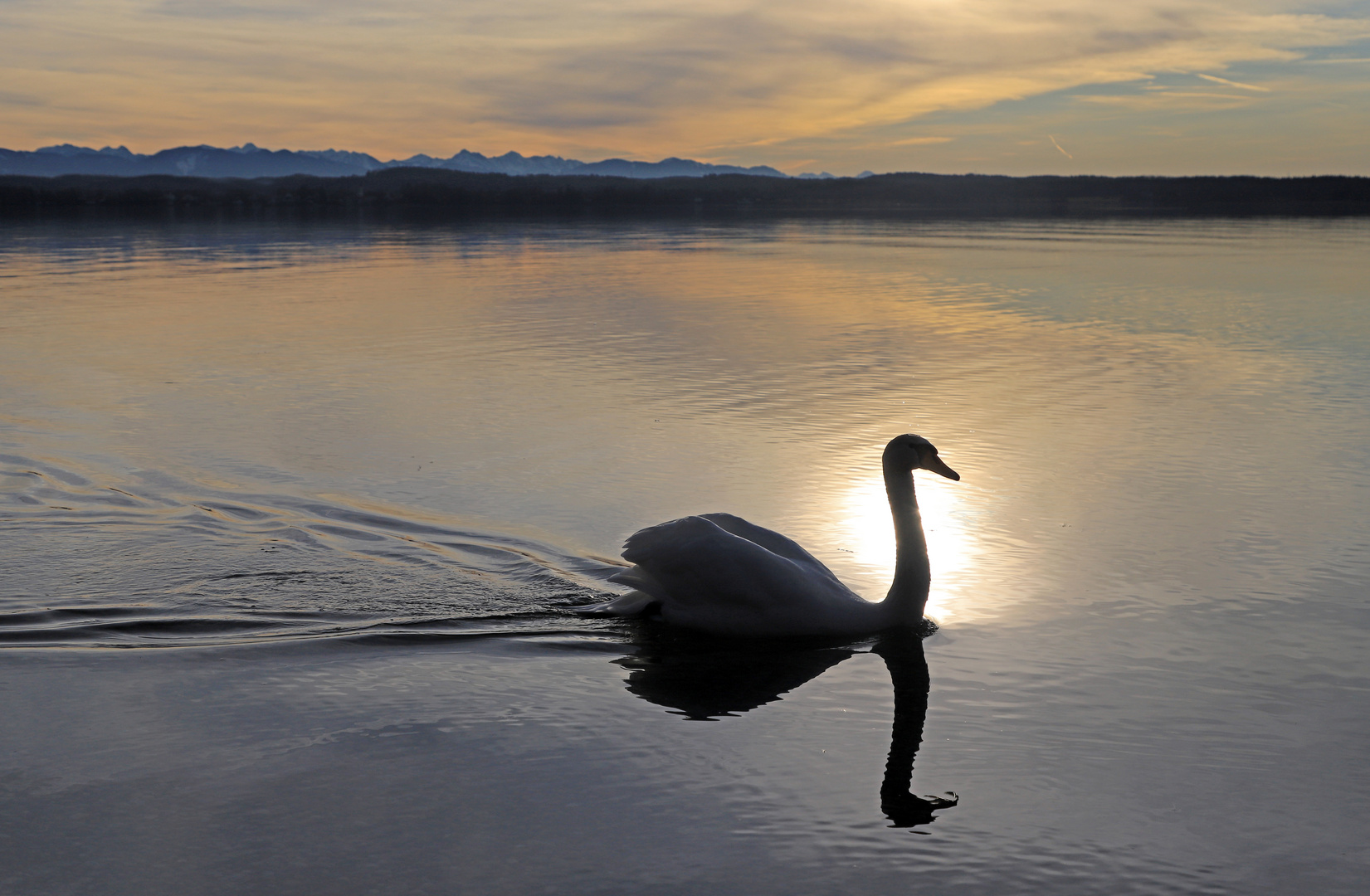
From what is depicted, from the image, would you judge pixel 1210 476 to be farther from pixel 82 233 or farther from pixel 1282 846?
pixel 82 233

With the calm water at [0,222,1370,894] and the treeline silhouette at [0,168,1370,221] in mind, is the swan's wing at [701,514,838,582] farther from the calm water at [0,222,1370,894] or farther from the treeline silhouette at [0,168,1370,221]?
the treeline silhouette at [0,168,1370,221]

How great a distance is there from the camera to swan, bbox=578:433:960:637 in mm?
7145

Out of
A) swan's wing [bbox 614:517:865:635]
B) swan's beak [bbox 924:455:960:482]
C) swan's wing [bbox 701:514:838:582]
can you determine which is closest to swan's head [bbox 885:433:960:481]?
swan's beak [bbox 924:455:960:482]

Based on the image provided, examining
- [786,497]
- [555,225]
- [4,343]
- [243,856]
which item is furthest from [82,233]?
[243,856]

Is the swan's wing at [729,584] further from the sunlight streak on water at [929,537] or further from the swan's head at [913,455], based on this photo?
the sunlight streak on water at [929,537]

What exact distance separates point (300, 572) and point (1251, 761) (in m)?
5.69

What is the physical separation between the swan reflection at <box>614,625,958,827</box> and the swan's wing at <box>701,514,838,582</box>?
0.59 m

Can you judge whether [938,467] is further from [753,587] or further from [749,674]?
[749,674]

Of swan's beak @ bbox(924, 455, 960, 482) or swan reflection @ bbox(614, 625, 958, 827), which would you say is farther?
swan's beak @ bbox(924, 455, 960, 482)

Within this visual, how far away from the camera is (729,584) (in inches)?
282

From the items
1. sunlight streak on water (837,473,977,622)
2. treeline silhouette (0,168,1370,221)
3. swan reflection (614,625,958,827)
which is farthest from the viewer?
treeline silhouette (0,168,1370,221)

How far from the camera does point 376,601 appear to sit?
7680 mm

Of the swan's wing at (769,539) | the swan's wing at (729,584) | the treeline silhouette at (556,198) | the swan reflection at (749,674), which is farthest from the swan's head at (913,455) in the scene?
the treeline silhouette at (556,198)

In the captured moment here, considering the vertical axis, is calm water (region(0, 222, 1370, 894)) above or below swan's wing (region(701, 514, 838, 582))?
below
